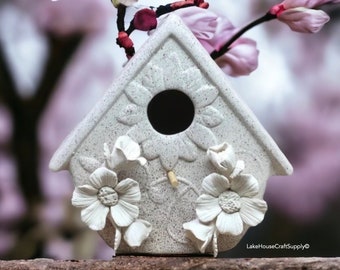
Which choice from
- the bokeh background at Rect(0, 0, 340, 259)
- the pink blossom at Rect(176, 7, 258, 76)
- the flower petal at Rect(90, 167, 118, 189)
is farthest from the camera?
the bokeh background at Rect(0, 0, 340, 259)

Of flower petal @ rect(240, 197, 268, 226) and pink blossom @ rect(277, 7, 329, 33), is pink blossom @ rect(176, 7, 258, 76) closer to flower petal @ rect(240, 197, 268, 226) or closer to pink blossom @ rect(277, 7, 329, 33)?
pink blossom @ rect(277, 7, 329, 33)

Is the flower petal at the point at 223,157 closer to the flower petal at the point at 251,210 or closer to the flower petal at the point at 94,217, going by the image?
the flower petal at the point at 251,210

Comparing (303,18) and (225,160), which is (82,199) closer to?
(225,160)

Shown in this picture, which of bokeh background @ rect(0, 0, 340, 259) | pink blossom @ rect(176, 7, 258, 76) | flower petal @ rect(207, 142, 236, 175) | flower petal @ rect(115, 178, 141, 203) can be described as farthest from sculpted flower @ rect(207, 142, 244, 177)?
bokeh background @ rect(0, 0, 340, 259)

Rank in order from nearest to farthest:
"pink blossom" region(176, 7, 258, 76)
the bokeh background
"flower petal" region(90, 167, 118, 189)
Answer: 1. "flower petal" region(90, 167, 118, 189)
2. "pink blossom" region(176, 7, 258, 76)
3. the bokeh background

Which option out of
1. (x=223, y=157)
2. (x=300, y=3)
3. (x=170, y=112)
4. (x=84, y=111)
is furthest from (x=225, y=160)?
(x=84, y=111)

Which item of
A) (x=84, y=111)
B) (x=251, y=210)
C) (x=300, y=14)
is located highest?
(x=300, y=14)

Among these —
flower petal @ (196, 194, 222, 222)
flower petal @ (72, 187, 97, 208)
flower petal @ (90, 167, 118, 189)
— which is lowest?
flower petal @ (196, 194, 222, 222)
